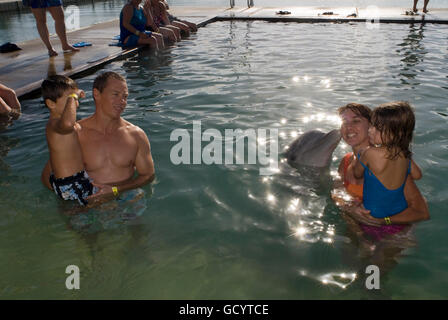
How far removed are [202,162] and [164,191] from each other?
0.90m

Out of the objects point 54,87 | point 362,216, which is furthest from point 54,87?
point 362,216

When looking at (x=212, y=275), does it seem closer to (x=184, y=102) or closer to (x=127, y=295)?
(x=127, y=295)

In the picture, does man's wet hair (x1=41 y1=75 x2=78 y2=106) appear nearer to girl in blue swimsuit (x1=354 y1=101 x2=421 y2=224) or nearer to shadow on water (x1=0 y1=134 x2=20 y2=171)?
shadow on water (x1=0 y1=134 x2=20 y2=171)

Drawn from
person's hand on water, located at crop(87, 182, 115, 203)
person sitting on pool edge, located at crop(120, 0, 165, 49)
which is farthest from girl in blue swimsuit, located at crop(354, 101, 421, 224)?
person sitting on pool edge, located at crop(120, 0, 165, 49)

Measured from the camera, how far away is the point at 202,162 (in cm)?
529

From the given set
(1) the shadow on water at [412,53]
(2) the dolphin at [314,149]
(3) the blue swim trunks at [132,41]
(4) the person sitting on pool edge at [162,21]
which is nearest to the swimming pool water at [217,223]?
(2) the dolphin at [314,149]

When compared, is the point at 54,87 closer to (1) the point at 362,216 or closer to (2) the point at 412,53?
(1) the point at 362,216

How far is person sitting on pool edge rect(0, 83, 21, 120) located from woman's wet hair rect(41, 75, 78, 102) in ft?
13.0

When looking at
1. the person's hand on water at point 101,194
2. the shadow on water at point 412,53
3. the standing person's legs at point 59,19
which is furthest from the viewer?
the standing person's legs at point 59,19

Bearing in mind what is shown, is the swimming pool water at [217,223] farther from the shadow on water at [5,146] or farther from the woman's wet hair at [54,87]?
the woman's wet hair at [54,87]

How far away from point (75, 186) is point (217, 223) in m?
1.42

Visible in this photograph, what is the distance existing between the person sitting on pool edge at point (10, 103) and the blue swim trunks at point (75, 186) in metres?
3.68

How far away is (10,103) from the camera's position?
6918 mm

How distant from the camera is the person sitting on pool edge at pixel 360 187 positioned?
3.50 m
